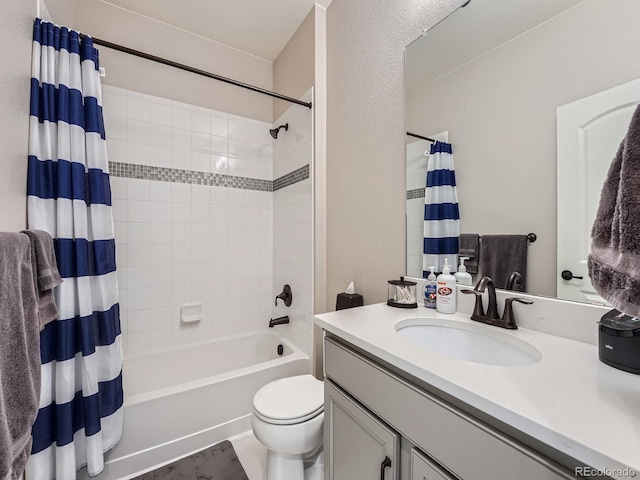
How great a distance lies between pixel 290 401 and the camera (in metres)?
1.26

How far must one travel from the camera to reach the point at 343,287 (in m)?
1.66

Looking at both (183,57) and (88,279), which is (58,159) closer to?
(88,279)

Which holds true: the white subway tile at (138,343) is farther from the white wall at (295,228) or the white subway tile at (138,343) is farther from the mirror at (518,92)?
the mirror at (518,92)

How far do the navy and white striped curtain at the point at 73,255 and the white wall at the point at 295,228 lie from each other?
1.08m

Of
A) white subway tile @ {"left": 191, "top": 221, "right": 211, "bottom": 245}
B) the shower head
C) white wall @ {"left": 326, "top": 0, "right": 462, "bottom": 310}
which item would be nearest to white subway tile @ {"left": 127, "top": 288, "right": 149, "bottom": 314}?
white subway tile @ {"left": 191, "top": 221, "right": 211, "bottom": 245}

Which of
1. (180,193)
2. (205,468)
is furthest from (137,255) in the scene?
(205,468)

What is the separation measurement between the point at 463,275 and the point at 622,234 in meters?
0.66

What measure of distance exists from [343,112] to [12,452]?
1.86 metres

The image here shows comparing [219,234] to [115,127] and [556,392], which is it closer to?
[115,127]

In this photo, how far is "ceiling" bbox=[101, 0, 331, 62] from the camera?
70.3 inches

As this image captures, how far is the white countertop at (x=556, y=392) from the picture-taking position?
1.25 ft

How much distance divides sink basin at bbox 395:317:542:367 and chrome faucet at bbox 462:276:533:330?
0.03m

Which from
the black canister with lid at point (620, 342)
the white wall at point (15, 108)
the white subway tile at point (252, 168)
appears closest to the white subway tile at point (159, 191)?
the white subway tile at point (252, 168)

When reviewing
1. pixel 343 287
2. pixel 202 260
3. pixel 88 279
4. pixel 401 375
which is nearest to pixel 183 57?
pixel 202 260
